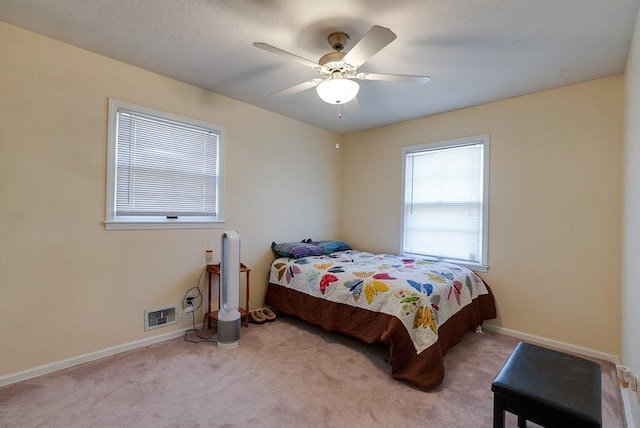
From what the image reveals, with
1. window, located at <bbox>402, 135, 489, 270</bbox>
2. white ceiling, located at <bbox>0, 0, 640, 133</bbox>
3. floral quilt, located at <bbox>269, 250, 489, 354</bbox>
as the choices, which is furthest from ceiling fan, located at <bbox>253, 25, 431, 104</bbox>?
window, located at <bbox>402, 135, 489, 270</bbox>

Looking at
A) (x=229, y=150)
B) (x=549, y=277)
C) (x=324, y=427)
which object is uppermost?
(x=229, y=150)

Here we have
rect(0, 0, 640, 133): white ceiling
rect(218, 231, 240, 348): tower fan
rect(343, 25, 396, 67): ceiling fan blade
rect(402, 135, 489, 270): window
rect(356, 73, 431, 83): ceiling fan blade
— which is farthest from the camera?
rect(402, 135, 489, 270): window

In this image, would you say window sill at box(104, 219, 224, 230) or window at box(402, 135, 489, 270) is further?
window at box(402, 135, 489, 270)

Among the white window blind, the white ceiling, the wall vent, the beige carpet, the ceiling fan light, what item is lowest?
the beige carpet

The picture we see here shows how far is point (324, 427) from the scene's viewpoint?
1684mm

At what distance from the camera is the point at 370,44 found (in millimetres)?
1690

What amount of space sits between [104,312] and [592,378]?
3195mm

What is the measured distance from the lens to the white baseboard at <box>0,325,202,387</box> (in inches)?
80.6

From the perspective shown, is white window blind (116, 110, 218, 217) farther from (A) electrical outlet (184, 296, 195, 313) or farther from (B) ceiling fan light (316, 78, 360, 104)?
(B) ceiling fan light (316, 78, 360, 104)

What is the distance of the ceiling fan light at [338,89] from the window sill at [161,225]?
179cm

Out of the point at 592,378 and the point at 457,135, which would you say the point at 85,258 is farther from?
the point at 457,135

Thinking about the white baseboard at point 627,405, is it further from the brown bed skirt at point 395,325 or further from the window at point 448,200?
the window at point 448,200

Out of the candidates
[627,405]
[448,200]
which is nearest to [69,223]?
[448,200]

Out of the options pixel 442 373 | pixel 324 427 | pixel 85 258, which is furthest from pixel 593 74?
pixel 85 258
